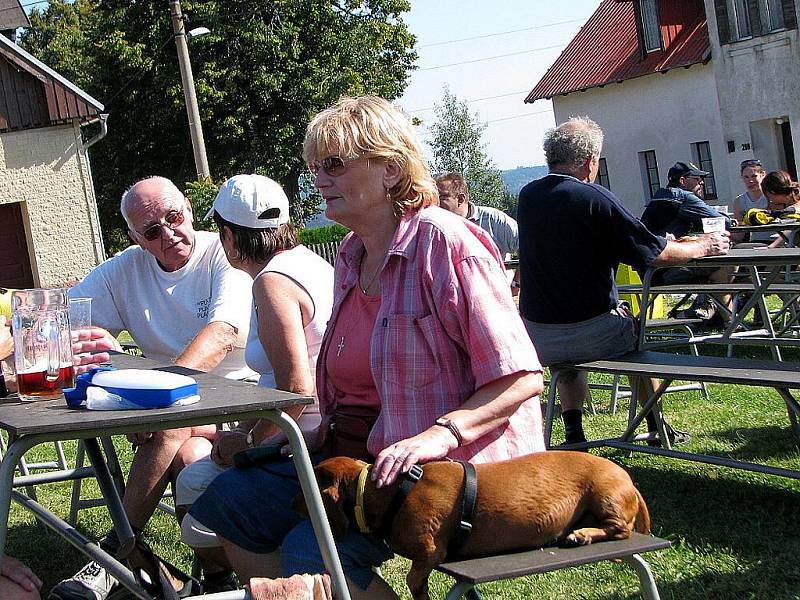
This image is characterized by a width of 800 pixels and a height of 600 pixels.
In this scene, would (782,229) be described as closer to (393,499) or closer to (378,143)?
(378,143)

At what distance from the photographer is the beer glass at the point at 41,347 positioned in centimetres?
288

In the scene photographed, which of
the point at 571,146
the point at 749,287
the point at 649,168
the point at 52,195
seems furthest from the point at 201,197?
the point at 571,146

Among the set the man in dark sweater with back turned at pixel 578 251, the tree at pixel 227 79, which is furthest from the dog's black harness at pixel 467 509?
the tree at pixel 227 79

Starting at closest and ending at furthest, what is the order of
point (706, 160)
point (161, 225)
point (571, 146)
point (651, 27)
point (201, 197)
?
point (161, 225)
point (571, 146)
point (201, 197)
point (706, 160)
point (651, 27)

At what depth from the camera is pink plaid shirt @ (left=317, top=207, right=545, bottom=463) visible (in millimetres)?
2725

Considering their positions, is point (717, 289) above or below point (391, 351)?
below

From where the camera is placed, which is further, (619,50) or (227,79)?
(227,79)

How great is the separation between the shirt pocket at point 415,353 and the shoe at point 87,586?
1.34m

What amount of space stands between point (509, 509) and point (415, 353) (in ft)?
1.64

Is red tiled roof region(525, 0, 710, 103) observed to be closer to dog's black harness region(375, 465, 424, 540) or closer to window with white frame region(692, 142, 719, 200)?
window with white frame region(692, 142, 719, 200)

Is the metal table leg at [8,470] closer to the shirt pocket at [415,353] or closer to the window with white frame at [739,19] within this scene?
the shirt pocket at [415,353]

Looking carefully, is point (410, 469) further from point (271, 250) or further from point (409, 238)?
point (271, 250)

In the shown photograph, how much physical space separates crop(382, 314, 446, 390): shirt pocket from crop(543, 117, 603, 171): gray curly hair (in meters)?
3.01

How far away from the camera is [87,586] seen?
357 cm
